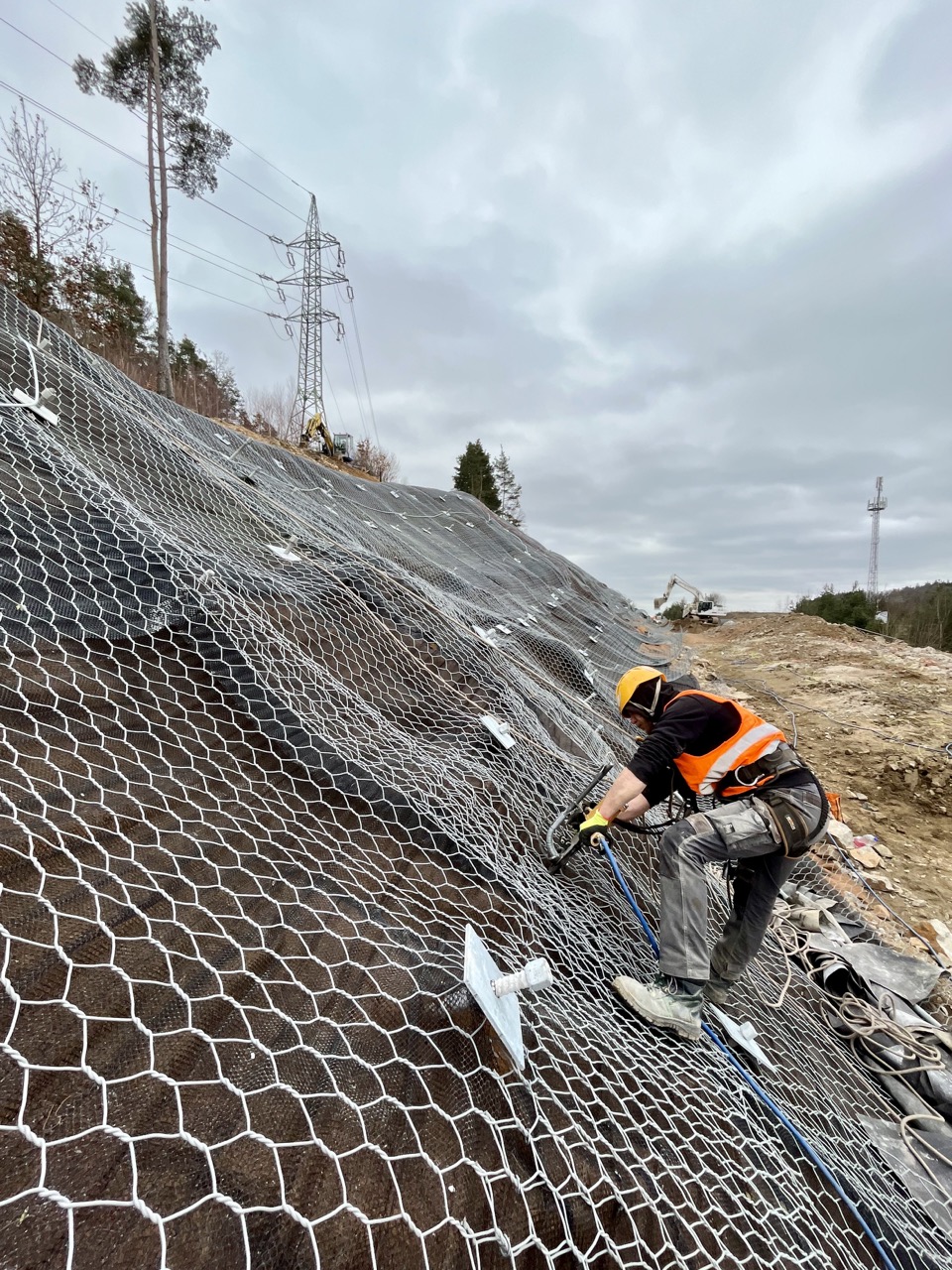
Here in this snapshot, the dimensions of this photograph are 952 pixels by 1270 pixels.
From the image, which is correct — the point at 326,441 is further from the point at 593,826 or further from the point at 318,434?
the point at 593,826

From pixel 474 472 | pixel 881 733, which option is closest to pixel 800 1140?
pixel 881 733

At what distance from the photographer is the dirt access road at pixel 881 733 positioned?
3727 mm

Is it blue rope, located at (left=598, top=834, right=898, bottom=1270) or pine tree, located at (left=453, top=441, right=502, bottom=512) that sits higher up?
pine tree, located at (left=453, top=441, right=502, bottom=512)

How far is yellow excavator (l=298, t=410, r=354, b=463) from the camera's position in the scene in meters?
12.1

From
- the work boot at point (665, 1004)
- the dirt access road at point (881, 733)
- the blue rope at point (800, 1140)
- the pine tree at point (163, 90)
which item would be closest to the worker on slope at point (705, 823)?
the work boot at point (665, 1004)

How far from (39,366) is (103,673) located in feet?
7.48

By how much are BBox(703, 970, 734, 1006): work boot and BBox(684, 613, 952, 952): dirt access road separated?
1841 mm

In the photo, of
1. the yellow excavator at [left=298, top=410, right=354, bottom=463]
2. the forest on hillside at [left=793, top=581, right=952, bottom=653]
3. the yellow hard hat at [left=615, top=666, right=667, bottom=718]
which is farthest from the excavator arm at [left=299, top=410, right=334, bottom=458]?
the forest on hillside at [left=793, top=581, right=952, bottom=653]

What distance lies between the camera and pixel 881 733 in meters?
5.88

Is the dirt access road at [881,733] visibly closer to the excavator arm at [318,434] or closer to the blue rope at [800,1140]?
the blue rope at [800,1140]

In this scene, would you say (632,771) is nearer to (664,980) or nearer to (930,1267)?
(664,980)

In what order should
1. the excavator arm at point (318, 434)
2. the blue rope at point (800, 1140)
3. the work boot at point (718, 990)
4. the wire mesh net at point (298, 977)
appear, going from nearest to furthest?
the wire mesh net at point (298, 977)
the blue rope at point (800, 1140)
the work boot at point (718, 990)
the excavator arm at point (318, 434)

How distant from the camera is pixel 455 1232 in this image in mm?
871

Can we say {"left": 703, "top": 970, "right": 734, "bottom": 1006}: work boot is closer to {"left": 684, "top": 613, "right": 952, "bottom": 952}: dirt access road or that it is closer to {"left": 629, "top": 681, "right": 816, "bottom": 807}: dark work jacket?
{"left": 629, "top": 681, "right": 816, "bottom": 807}: dark work jacket
